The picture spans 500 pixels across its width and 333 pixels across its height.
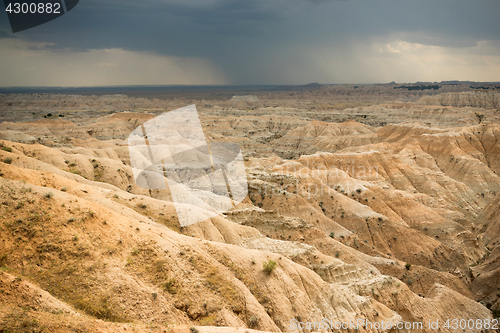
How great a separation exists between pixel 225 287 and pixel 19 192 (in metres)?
12.6

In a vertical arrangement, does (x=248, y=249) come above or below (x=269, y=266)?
below

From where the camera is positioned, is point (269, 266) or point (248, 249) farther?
point (248, 249)

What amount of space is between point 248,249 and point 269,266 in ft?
11.6

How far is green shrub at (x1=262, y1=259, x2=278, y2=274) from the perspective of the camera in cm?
2152

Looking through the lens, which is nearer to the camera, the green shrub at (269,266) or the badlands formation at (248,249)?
the badlands formation at (248,249)

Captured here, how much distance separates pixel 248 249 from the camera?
24.8 meters

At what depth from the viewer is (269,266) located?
21547mm

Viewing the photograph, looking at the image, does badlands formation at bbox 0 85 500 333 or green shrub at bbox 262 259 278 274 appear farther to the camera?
green shrub at bbox 262 259 278 274

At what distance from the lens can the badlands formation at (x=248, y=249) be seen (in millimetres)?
14117

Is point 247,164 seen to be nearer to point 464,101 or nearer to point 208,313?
point 208,313

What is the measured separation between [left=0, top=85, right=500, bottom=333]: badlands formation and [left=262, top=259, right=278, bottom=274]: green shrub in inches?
6.8

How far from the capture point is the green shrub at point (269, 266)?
21516 millimetres

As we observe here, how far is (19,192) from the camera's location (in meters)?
16.5

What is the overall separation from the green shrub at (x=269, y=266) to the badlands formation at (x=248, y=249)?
0.57ft
